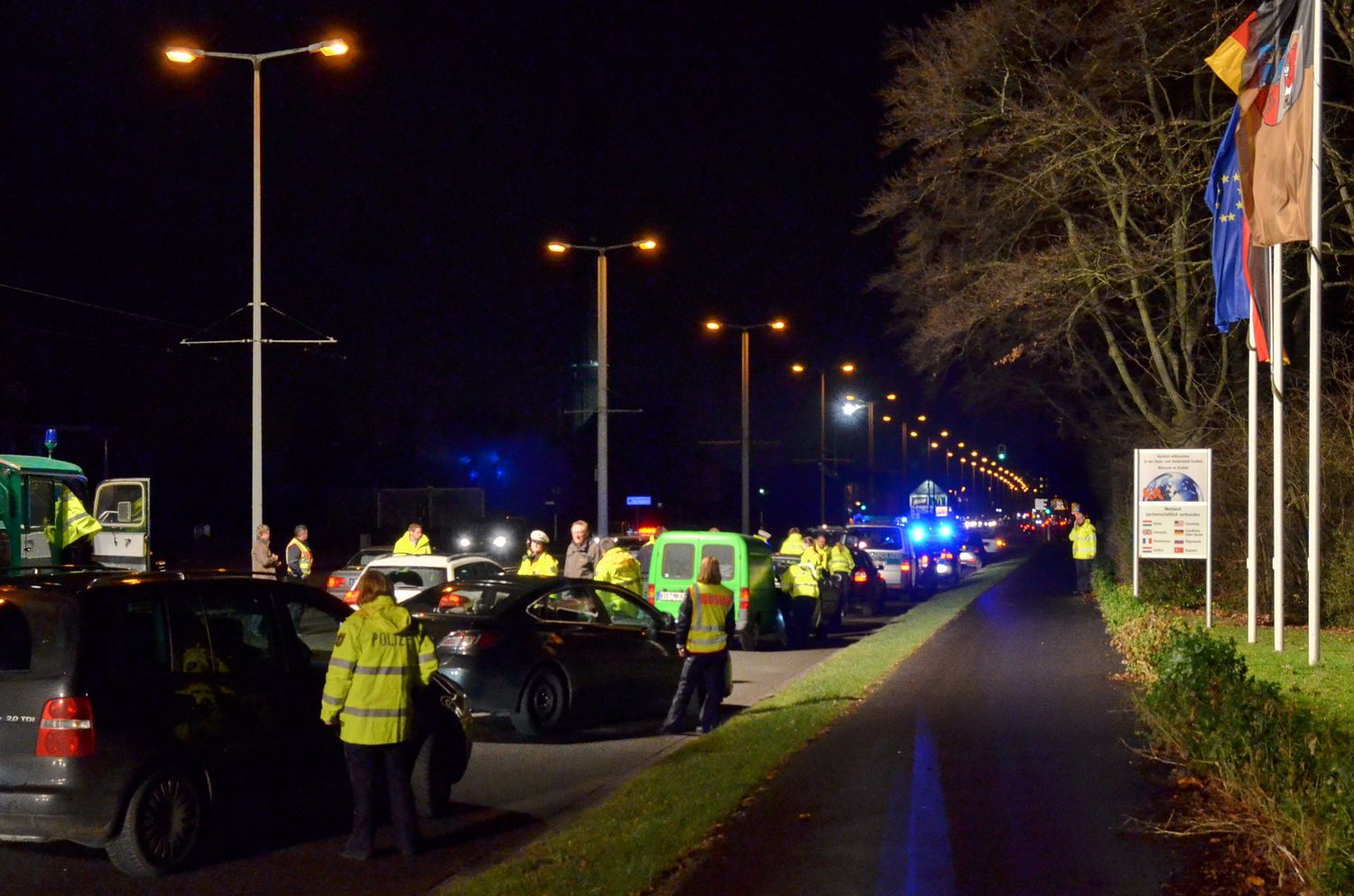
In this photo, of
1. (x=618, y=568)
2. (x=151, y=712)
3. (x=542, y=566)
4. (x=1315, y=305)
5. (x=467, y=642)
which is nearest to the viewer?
(x=151, y=712)

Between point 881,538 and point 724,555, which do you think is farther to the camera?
point 881,538

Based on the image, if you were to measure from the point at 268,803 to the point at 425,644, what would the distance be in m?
1.39

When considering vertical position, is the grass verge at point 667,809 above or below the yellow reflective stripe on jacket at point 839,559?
below

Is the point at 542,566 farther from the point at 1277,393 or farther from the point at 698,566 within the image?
the point at 1277,393

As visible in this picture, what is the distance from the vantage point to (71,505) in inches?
970

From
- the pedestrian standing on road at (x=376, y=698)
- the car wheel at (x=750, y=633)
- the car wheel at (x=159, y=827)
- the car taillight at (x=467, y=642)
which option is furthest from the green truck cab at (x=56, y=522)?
the pedestrian standing on road at (x=376, y=698)

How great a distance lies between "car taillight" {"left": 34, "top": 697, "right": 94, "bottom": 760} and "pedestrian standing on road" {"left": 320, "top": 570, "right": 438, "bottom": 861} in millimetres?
1231

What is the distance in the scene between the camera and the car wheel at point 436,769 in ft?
30.2

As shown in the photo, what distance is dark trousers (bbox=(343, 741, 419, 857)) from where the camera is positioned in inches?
314

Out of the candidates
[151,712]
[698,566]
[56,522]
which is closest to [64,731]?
[151,712]

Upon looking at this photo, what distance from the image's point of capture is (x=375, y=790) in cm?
820

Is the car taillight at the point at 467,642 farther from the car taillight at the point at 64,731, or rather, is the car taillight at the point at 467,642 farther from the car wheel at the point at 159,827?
the car taillight at the point at 64,731

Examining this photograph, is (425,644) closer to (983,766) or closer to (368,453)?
(983,766)

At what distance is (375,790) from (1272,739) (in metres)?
5.02
